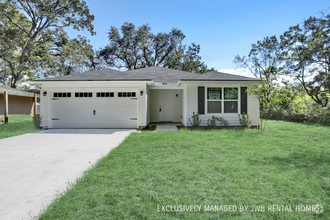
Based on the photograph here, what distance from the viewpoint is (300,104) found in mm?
12547

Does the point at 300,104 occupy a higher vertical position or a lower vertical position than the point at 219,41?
lower

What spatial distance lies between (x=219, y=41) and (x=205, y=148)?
14095 millimetres

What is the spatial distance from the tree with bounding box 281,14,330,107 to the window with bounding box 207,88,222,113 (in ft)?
36.3

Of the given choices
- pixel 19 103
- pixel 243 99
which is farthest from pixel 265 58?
pixel 19 103

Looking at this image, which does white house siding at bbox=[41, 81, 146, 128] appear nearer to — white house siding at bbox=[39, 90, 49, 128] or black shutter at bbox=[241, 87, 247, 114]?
white house siding at bbox=[39, 90, 49, 128]

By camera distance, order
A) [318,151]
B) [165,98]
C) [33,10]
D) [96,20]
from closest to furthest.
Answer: [318,151] < [165,98] < [33,10] < [96,20]

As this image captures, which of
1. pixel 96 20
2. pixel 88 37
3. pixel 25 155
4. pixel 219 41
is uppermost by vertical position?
pixel 96 20

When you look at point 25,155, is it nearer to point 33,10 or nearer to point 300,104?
point 300,104

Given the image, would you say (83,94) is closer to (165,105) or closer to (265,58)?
(165,105)

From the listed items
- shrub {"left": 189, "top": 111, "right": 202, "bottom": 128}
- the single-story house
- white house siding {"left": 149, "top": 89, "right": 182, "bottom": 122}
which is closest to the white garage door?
the single-story house

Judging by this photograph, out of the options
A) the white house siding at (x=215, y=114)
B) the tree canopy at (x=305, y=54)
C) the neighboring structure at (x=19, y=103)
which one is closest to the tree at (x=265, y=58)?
the tree canopy at (x=305, y=54)

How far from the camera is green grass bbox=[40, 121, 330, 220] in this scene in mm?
2135

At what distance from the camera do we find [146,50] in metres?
26.3

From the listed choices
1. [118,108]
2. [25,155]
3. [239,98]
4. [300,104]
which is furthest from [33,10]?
[300,104]
